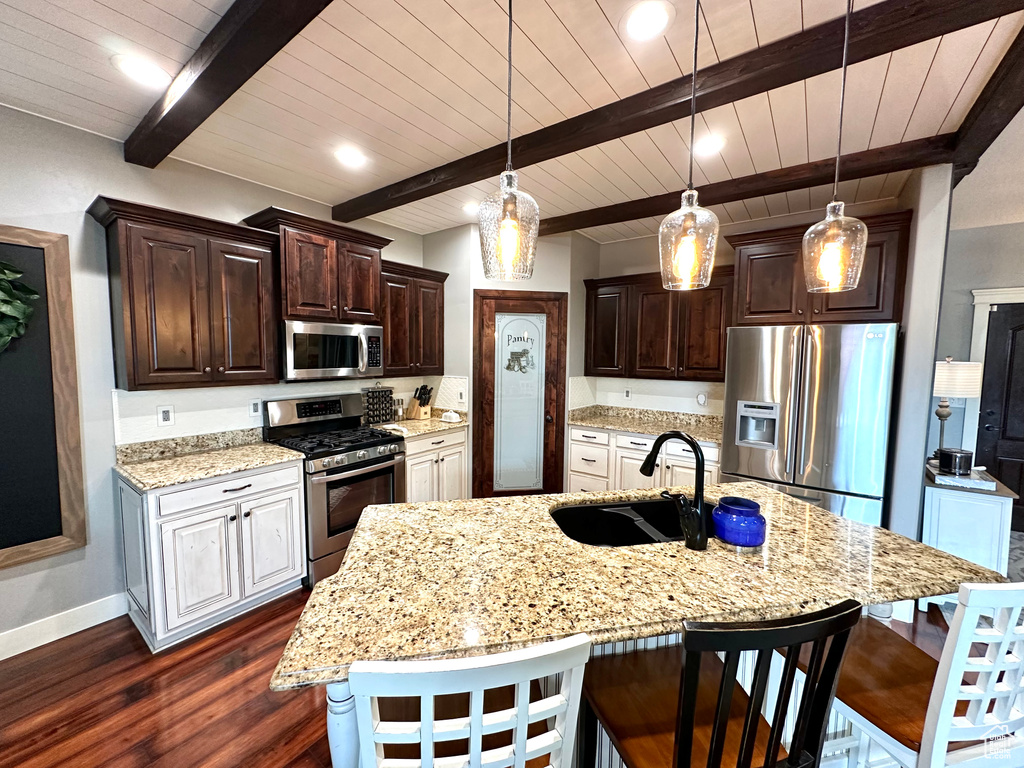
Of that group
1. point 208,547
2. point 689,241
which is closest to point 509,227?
point 689,241

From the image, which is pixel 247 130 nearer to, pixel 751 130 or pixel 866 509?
pixel 751 130

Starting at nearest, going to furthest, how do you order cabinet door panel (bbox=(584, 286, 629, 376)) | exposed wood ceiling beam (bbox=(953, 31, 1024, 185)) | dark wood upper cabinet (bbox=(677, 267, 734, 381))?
exposed wood ceiling beam (bbox=(953, 31, 1024, 185)) → dark wood upper cabinet (bbox=(677, 267, 734, 381)) → cabinet door panel (bbox=(584, 286, 629, 376))

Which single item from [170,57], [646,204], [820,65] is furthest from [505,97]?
[646,204]

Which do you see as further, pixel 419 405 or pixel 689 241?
pixel 419 405

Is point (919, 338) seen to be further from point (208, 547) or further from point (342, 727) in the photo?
point (208, 547)

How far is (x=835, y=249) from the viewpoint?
1.50 metres

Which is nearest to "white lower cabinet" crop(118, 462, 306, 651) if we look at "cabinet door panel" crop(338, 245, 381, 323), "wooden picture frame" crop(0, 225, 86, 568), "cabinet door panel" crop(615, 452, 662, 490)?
"wooden picture frame" crop(0, 225, 86, 568)

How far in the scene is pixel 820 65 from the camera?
1550 mm

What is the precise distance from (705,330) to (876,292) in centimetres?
124

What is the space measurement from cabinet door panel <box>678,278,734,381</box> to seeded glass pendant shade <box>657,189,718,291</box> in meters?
2.46

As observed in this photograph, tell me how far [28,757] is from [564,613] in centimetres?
233

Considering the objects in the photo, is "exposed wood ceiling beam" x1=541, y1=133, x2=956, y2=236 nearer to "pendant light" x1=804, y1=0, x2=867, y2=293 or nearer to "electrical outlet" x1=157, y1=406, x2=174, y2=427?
"pendant light" x1=804, y1=0, x2=867, y2=293

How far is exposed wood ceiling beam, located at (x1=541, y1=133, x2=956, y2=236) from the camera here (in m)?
2.27

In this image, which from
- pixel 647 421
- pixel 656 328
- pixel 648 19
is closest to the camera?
pixel 648 19
